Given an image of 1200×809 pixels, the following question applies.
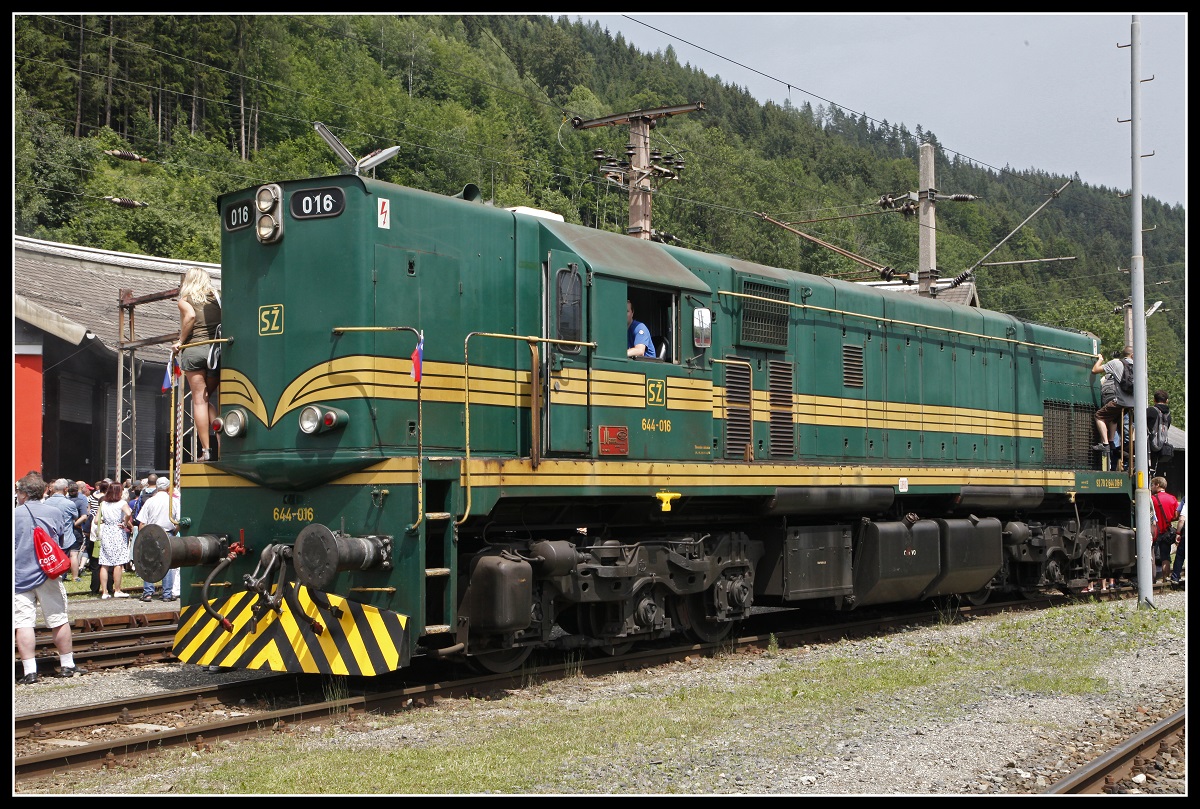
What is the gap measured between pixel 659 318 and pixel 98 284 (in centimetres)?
2143

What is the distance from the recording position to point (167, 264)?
29.8 meters

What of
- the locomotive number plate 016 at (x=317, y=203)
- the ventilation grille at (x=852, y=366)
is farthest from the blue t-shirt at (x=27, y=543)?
the ventilation grille at (x=852, y=366)

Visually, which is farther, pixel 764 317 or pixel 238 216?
pixel 764 317

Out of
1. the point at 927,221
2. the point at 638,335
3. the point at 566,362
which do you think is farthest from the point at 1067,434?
the point at 566,362

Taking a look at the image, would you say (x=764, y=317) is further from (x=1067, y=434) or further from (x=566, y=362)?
(x=1067, y=434)

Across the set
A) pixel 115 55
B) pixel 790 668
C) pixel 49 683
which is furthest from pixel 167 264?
pixel 115 55

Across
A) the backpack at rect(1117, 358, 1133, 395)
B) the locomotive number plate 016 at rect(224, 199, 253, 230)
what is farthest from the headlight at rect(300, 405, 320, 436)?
the backpack at rect(1117, 358, 1133, 395)

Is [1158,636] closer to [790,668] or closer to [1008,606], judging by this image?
[1008,606]

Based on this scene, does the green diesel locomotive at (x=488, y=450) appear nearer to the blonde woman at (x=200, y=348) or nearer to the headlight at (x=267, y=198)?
the headlight at (x=267, y=198)

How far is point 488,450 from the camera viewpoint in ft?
30.2

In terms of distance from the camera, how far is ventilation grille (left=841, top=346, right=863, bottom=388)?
1309 centimetres

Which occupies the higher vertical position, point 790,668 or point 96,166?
point 96,166

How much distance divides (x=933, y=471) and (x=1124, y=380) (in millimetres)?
4763
